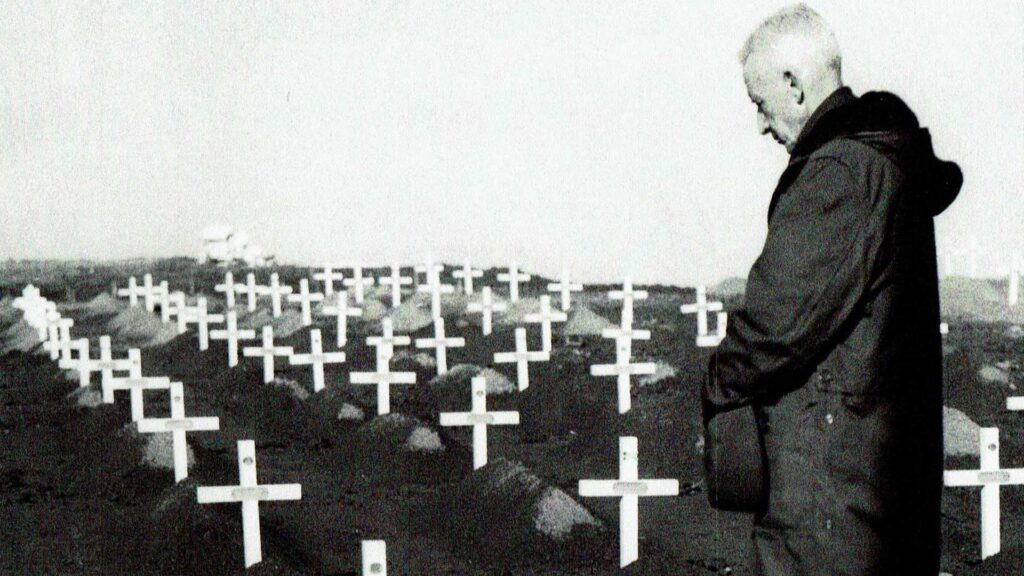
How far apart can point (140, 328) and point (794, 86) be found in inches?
1011

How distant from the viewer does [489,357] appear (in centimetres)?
2078

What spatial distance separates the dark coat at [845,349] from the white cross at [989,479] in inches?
189

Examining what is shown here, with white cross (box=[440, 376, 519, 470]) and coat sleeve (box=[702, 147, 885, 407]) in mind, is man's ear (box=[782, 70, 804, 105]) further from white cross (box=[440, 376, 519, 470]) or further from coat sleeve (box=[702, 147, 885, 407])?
white cross (box=[440, 376, 519, 470])

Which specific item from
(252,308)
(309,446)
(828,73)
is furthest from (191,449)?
(252,308)

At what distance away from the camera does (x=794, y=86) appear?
280cm

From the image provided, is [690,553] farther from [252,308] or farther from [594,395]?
[252,308]

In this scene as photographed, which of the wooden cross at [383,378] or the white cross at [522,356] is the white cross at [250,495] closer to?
the wooden cross at [383,378]

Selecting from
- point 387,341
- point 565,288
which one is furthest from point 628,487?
point 565,288

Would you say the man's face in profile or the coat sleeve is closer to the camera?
the coat sleeve

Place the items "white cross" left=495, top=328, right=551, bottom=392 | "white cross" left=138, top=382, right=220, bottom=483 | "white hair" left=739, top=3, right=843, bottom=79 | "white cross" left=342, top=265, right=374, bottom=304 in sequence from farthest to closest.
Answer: "white cross" left=342, top=265, right=374, bottom=304 → "white cross" left=495, top=328, right=551, bottom=392 → "white cross" left=138, top=382, right=220, bottom=483 → "white hair" left=739, top=3, right=843, bottom=79

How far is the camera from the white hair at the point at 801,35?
9.04ft

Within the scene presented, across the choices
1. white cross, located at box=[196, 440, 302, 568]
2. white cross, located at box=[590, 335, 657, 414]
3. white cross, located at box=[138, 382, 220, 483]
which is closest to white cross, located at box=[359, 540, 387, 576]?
white cross, located at box=[196, 440, 302, 568]

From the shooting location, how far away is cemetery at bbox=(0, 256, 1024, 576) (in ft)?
27.9

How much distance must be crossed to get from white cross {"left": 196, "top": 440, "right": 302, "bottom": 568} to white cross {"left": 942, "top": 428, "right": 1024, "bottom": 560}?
3605 millimetres
